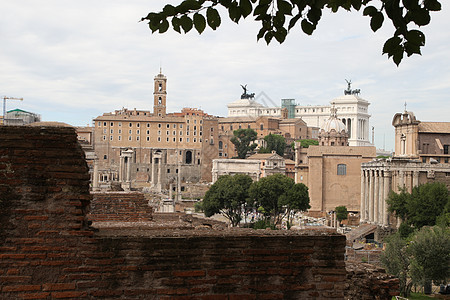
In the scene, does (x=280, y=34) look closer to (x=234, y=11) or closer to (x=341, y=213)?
(x=234, y=11)

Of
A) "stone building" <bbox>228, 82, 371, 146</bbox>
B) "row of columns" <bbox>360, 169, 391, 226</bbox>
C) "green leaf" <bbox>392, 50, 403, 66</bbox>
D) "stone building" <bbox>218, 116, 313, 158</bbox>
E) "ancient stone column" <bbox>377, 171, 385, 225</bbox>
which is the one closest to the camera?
"green leaf" <bbox>392, 50, 403, 66</bbox>

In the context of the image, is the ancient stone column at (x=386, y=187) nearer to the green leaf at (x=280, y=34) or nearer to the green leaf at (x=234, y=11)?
the green leaf at (x=280, y=34)

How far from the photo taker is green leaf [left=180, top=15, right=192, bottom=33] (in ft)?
13.3

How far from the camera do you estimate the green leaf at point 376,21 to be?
3.81 metres

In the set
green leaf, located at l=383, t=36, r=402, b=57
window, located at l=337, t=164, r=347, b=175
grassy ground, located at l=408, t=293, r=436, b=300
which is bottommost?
grassy ground, located at l=408, t=293, r=436, b=300

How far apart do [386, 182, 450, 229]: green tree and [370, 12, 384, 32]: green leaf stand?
2924 centimetres

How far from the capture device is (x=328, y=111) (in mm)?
112688

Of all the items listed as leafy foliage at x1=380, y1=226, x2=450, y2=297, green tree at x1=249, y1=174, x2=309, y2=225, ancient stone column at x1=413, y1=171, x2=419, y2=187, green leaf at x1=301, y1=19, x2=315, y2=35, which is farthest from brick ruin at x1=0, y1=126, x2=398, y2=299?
green tree at x1=249, y1=174, x2=309, y2=225

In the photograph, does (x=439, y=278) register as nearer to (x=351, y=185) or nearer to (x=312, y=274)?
(x=312, y=274)

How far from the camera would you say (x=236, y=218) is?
143 feet

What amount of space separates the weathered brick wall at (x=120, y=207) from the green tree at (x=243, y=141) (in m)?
75.6

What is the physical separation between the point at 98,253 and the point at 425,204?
31.7 metres

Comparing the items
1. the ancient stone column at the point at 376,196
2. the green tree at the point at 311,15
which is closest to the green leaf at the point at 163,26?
the green tree at the point at 311,15

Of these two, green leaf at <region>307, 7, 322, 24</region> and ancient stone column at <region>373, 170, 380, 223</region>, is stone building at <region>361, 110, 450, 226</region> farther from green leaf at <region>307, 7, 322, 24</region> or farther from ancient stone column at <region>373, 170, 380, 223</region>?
green leaf at <region>307, 7, 322, 24</region>
